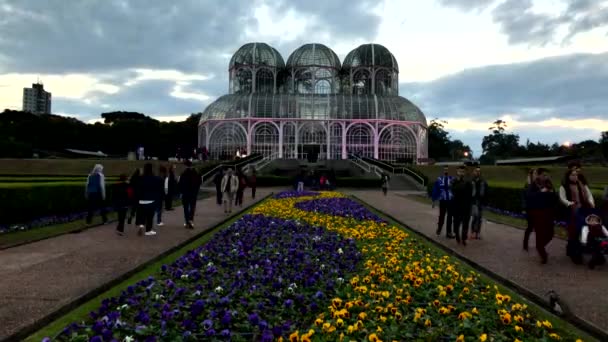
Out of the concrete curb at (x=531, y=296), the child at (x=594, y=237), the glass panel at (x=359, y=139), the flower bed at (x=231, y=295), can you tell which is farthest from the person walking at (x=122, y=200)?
the glass panel at (x=359, y=139)

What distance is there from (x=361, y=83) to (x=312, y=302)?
63.0m

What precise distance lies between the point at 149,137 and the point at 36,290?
79.7 metres

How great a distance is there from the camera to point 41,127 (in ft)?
254

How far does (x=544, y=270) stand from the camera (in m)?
8.34

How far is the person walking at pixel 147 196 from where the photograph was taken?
39.8 ft

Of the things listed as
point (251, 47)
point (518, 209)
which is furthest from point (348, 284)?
point (251, 47)

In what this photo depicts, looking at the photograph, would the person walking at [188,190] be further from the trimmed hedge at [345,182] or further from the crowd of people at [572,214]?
the trimmed hedge at [345,182]

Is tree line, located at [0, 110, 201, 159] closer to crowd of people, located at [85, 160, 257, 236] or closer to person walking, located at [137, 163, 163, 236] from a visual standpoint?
crowd of people, located at [85, 160, 257, 236]

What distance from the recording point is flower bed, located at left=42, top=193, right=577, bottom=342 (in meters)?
→ 4.84

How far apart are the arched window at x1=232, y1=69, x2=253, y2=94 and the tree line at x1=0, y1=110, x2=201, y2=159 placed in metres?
17.2

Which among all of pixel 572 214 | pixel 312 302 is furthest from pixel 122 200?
pixel 572 214

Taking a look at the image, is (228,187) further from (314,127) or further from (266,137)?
(314,127)

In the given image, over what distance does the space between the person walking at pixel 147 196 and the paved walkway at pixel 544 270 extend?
23.6 ft

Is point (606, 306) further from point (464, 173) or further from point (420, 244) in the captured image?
point (464, 173)
